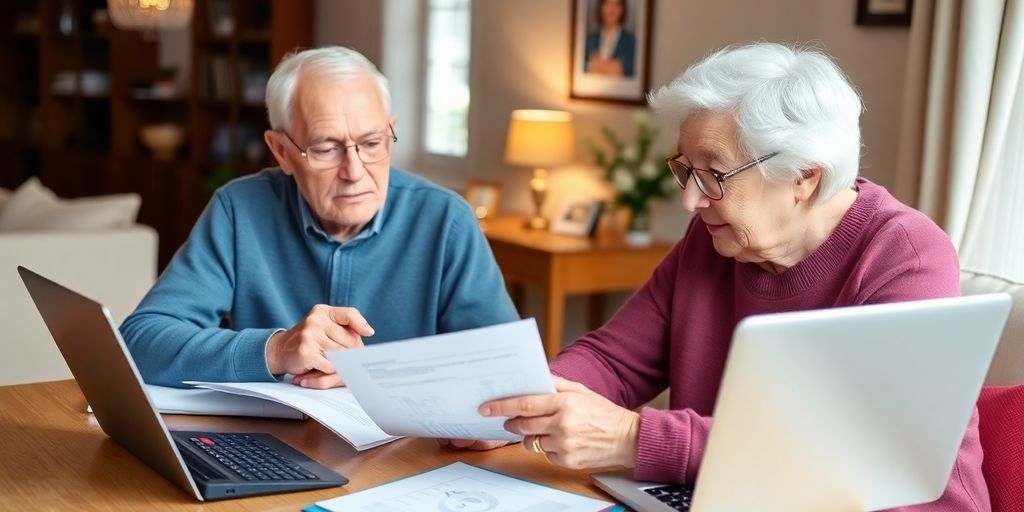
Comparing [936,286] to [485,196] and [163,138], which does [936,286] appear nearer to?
[485,196]

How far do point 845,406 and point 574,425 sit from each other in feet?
1.05

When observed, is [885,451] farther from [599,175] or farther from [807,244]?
[599,175]

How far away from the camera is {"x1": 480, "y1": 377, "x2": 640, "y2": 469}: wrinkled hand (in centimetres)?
142

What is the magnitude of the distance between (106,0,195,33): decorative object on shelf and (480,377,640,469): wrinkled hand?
144 inches

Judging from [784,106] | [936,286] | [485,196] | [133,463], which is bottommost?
[485,196]

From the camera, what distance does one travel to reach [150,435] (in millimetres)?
1441

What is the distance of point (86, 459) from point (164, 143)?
547 cm

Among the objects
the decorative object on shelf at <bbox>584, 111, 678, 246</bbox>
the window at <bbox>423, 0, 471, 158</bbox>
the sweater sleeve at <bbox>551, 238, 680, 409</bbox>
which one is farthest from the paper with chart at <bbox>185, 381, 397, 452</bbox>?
the window at <bbox>423, 0, 471, 158</bbox>

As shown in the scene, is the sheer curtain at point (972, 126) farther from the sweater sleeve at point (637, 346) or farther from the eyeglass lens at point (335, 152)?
the eyeglass lens at point (335, 152)

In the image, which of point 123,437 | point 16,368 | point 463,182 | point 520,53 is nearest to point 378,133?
point 123,437

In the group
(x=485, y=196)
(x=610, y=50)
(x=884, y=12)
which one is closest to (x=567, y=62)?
(x=610, y=50)

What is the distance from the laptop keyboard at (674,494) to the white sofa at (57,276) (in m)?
2.46

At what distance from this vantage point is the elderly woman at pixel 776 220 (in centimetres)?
146

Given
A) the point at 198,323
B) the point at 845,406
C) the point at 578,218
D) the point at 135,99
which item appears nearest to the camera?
the point at 845,406
